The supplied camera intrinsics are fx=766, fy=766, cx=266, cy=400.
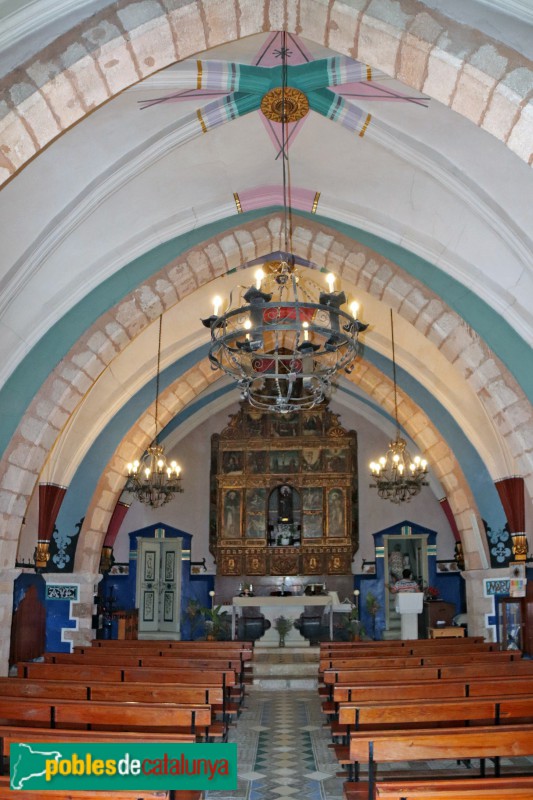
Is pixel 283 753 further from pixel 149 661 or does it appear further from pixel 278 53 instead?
pixel 278 53

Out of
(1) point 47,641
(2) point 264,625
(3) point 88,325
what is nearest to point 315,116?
(3) point 88,325

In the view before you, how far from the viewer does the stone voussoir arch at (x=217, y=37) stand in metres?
5.08

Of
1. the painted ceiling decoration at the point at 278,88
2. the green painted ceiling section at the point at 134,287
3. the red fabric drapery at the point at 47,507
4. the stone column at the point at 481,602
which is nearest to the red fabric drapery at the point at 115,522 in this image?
the red fabric drapery at the point at 47,507

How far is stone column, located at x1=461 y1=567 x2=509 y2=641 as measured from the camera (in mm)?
12609

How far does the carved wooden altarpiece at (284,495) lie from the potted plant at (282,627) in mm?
3034

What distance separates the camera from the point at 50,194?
24.6 ft

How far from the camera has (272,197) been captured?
949cm

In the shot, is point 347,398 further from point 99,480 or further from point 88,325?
point 88,325

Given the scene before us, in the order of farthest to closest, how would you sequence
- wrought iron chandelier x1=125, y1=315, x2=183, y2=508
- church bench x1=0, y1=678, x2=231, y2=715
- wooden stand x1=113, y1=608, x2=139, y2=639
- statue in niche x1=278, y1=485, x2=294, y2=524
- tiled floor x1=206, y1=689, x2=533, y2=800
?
statue in niche x1=278, y1=485, x2=294, y2=524
wooden stand x1=113, y1=608, x2=139, y2=639
wrought iron chandelier x1=125, y1=315, x2=183, y2=508
church bench x1=0, y1=678, x2=231, y2=715
tiled floor x1=206, y1=689, x2=533, y2=800

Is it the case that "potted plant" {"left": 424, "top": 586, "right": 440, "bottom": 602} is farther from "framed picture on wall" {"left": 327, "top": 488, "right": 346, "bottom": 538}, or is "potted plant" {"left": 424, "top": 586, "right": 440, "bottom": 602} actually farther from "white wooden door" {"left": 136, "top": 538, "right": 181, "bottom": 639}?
"white wooden door" {"left": 136, "top": 538, "right": 181, "bottom": 639}

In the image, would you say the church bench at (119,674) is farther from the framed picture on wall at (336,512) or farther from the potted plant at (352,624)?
the framed picture on wall at (336,512)

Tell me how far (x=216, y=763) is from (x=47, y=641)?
11192mm

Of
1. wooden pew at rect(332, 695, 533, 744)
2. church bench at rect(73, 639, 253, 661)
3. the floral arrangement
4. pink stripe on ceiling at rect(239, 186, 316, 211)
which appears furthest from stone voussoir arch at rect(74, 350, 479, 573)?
wooden pew at rect(332, 695, 533, 744)

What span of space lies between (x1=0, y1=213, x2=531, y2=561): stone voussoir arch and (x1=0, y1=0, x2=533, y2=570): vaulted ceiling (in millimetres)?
26
